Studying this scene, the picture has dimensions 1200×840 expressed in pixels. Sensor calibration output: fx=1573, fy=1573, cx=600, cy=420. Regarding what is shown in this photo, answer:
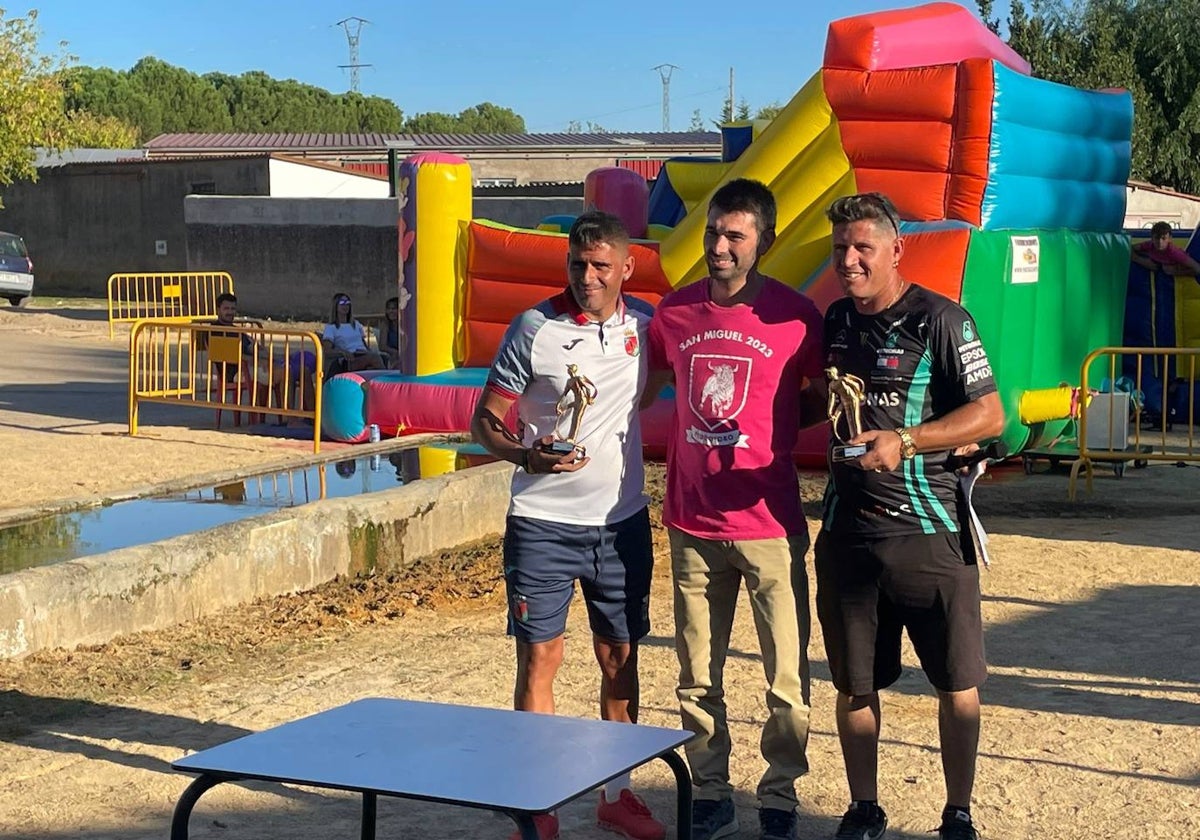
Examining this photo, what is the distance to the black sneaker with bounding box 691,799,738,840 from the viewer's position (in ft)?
15.2

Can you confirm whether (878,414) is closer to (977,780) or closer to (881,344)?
(881,344)

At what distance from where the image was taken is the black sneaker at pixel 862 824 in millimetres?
4582

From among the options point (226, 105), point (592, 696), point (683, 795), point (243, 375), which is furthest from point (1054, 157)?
point (226, 105)

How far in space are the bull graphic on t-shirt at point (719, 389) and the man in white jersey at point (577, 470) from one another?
0.89 ft

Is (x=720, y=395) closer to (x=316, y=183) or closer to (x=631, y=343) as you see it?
(x=631, y=343)

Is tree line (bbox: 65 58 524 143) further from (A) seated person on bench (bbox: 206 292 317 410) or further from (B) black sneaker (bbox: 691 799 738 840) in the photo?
(B) black sneaker (bbox: 691 799 738 840)

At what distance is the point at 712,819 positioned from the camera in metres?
4.64

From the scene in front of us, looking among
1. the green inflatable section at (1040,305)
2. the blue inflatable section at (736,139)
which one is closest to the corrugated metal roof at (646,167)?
the blue inflatable section at (736,139)

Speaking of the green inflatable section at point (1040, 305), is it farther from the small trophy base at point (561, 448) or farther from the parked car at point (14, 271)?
the parked car at point (14, 271)

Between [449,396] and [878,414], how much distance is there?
356 inches

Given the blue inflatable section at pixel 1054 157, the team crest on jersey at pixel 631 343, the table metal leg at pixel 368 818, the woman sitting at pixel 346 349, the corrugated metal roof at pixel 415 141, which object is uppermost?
the corrugated metal roof at pixel 415 141

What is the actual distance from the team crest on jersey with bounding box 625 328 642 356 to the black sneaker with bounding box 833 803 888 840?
1493 mm

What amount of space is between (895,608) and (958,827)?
0.66m

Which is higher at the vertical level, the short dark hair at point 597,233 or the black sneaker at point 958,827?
the short dark hair at point 597,233
